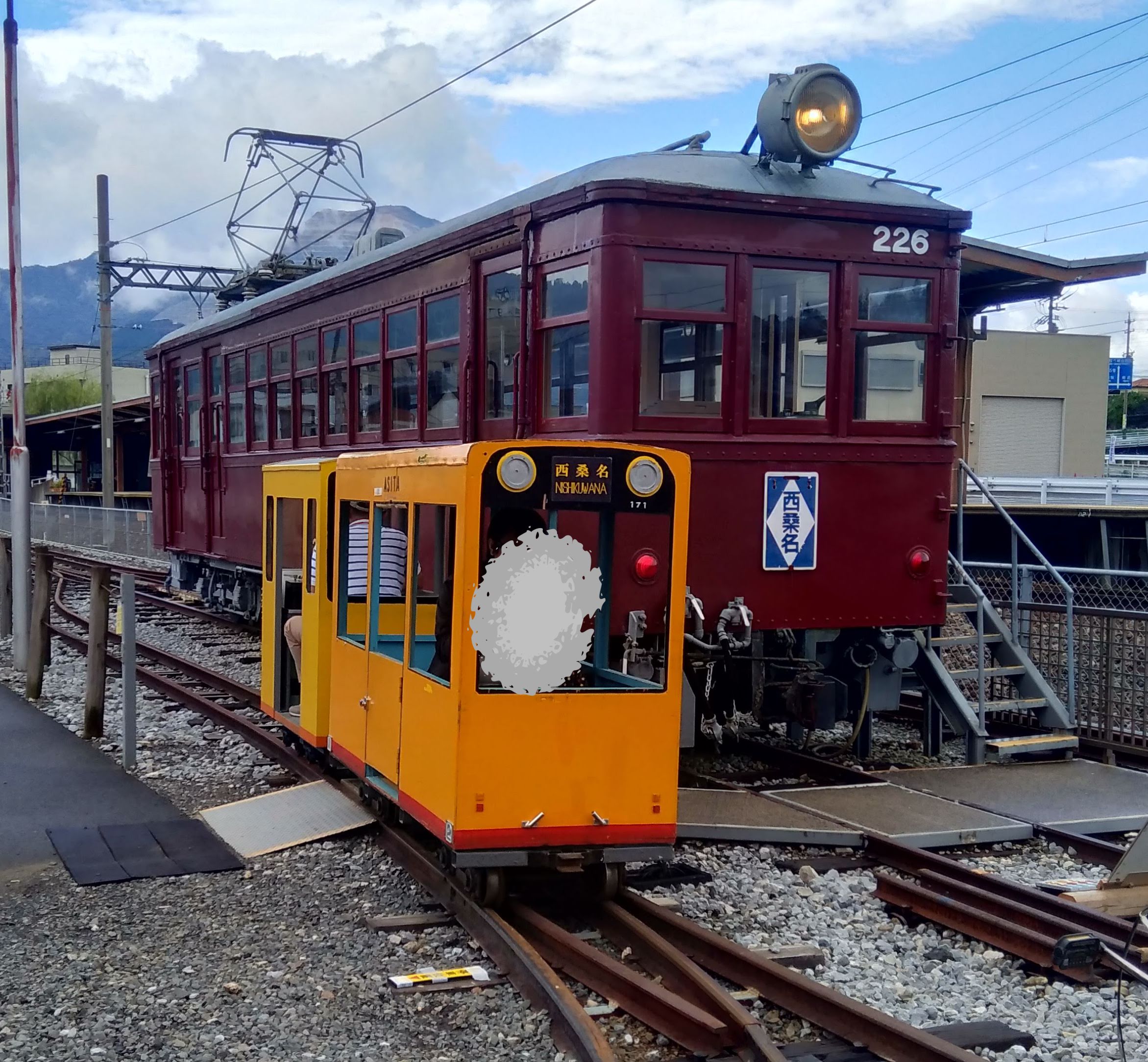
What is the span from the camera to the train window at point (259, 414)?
12758 mm

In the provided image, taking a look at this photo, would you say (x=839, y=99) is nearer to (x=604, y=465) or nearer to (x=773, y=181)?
(x=773, y=181)

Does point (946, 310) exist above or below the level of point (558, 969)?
above

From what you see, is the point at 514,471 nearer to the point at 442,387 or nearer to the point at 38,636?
the point at 442,387

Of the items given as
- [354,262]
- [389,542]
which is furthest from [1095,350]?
[389,542]

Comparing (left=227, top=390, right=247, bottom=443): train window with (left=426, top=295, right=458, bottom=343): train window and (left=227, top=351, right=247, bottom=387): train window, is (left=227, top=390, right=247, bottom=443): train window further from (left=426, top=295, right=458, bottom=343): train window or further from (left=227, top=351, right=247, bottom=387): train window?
(left=426, top=295, right=458, bottom=343): train window

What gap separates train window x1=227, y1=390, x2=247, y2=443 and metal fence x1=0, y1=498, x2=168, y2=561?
9.63 meters

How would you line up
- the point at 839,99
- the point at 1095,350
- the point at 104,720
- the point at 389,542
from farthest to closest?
the point at 1095,350, the point at 104,720, the point at 839,99, the point at 389,542

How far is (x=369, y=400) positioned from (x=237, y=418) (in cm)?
409

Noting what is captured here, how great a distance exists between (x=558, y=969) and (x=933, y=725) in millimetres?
4820

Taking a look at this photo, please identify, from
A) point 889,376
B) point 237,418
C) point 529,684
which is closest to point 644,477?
point 529,684

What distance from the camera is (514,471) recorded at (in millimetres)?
5105

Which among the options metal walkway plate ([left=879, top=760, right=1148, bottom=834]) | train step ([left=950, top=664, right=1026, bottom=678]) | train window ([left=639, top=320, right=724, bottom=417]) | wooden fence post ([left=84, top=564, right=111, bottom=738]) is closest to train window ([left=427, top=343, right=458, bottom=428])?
train window ([left=639, top=320, right=724, bottom=417])

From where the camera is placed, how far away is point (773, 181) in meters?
7.71

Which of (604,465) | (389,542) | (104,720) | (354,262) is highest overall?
(354,262)
